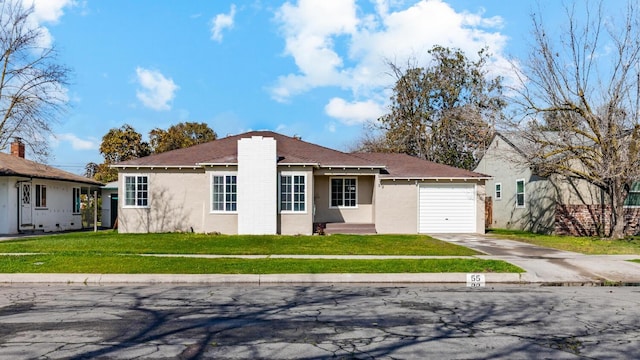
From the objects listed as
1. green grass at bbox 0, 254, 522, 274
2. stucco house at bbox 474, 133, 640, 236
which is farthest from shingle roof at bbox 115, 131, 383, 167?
green grass at bbox 0, 254, 522, 274

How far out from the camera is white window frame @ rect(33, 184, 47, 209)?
26844mm

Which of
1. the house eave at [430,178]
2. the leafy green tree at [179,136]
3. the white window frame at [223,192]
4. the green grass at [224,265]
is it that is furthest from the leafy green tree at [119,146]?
the green grass at [224,265]

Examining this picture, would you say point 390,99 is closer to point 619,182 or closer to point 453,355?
point 619,182

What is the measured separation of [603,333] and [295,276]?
7.06 meters

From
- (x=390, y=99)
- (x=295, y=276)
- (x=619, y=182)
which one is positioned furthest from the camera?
(x=390, y=99)

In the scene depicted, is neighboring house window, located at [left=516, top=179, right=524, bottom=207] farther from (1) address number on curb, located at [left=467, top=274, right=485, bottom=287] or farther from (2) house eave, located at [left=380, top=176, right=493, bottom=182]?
(1) address number on curb, located at [left=467, top=274, right=485, bottom=287]

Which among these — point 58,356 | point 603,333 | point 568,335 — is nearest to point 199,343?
point 58,356

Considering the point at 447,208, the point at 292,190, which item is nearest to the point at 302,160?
the point at 292,190

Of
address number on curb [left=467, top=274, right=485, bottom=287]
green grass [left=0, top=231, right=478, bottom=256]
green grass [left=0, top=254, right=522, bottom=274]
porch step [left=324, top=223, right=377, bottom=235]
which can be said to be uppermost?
porch step [left=324, top=223, right=377, bottom=235]

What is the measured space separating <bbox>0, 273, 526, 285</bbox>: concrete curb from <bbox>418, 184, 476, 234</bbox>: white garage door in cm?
1208

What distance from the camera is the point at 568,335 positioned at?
7039 mm

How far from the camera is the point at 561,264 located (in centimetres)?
1452

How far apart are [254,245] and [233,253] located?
2.22 metres

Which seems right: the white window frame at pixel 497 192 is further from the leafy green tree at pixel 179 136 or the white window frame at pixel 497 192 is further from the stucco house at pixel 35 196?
the leafy green tree at pixel 179 136
